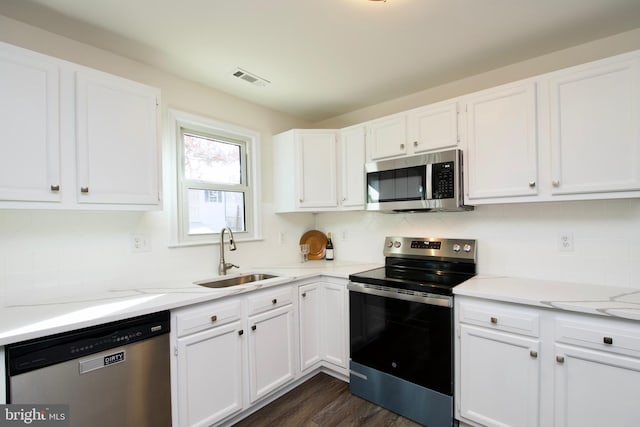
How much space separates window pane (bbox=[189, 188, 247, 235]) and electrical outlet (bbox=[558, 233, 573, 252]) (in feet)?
8.09

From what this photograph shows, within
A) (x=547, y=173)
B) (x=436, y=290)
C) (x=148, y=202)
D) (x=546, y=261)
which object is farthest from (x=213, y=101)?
(x=546, y=261)

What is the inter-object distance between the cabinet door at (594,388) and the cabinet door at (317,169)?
1.96m

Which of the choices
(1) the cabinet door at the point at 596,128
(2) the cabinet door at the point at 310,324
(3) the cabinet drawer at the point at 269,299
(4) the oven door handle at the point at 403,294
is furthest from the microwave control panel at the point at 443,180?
(3) the cabinet drawer at the point at 269,299

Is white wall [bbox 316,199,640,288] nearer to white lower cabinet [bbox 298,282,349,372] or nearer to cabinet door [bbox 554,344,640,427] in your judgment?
cabinet door [bbox 554,344,640,427]

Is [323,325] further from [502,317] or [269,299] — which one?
[502,317]

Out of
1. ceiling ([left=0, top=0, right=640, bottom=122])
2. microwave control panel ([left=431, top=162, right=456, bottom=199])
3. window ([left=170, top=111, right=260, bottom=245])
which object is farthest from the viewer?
window ([left=170, top=111, right=260, bottom=245])

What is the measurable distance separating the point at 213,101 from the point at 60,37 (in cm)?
101

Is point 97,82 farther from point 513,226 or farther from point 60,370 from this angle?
point 513,226

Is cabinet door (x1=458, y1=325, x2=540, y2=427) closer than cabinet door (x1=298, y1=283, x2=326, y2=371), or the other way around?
cabinet door (x1=458, y1=325, x2=540, y2=427)

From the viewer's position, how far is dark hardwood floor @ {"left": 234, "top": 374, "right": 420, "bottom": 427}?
1999mm

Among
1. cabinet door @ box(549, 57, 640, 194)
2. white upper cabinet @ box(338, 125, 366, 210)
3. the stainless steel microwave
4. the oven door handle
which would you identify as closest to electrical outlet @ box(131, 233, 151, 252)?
the oven door handle

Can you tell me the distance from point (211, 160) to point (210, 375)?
5.51ft

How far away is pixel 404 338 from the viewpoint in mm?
2047

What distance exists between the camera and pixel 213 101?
259cm
